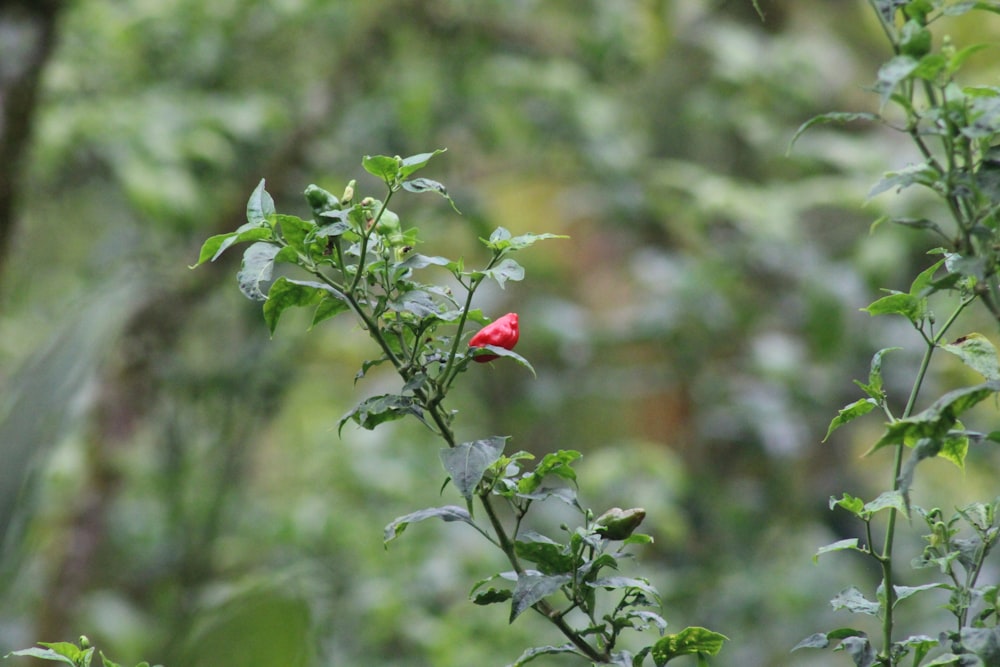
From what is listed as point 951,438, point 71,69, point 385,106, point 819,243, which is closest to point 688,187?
point 385,106

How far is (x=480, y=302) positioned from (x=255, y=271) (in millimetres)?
1547

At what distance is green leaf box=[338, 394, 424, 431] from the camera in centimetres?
46

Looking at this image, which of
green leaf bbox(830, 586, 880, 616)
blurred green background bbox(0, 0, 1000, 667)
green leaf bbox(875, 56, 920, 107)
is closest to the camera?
green leaf bbox(875, 56, 920, 107)

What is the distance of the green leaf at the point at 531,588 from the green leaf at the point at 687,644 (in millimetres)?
55

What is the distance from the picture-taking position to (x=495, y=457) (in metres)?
0.45

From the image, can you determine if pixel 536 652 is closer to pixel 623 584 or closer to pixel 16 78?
pixel 623 584

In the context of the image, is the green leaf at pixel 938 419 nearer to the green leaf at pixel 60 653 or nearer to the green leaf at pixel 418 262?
the green leaf at pixel 418 262

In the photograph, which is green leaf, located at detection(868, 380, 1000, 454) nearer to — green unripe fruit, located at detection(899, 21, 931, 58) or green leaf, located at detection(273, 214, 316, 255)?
green unripe fruit, located at detection(899, 21, 931, 58)

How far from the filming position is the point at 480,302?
6.56 ft

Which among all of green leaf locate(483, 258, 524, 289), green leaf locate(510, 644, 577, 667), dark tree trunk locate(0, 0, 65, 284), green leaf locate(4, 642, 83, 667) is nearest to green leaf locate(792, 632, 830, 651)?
green leaf locate(510, 644, 577, 667)

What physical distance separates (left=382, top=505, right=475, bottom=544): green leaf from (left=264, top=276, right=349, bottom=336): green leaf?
0.10 metres

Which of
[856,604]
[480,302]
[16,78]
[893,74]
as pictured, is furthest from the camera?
[480,302]

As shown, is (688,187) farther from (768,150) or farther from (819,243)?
(819,243)

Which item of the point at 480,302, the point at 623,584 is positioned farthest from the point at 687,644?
the point at 480,302
